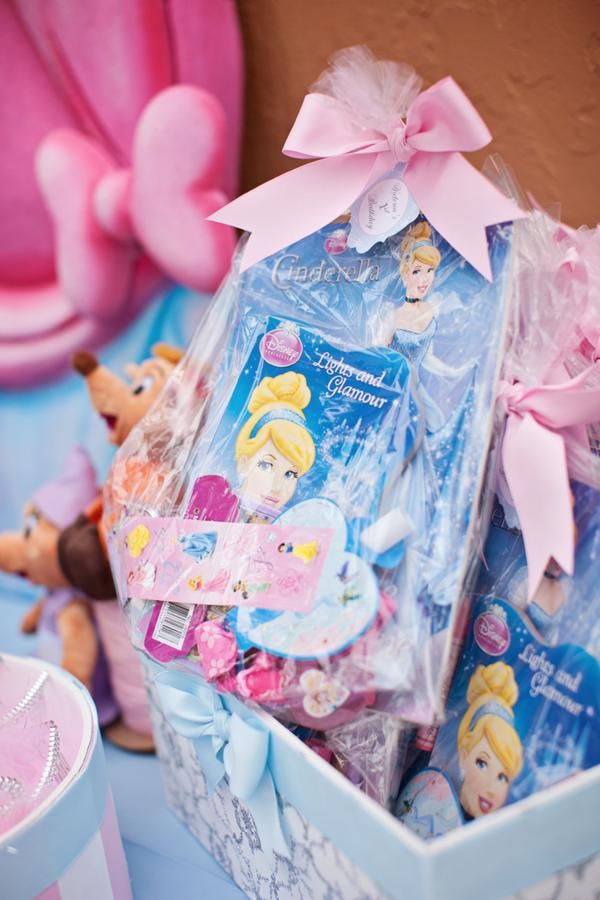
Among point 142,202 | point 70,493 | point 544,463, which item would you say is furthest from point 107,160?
point 544,463

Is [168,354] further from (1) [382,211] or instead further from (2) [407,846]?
(2) [407,846]

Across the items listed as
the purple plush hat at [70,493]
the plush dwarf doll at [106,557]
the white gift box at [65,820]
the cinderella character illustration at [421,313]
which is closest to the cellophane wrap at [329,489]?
the cinderella character illustration at [421,313]

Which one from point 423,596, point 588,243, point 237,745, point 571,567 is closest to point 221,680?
point 237,745

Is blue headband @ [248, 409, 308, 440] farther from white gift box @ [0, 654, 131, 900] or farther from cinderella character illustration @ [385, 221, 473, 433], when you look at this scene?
white gift box @ [0, 654, 131, 900]

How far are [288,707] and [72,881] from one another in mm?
255

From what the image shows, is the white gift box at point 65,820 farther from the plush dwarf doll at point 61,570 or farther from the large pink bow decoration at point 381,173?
the large pink bow decoration at point 381,173

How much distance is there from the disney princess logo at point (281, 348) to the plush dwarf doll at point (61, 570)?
53 centimetres

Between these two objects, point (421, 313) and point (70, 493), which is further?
point (70, 493)

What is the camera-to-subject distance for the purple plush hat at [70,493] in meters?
1.24

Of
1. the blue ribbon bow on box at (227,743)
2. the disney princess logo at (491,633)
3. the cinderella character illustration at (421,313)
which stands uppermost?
the cinderella character illustration at (421,313)

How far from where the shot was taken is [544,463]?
27.7 inches

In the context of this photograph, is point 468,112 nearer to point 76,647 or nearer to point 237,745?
point 237,745

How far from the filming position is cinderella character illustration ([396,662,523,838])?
727 millimetres

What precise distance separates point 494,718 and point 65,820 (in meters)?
0.38
